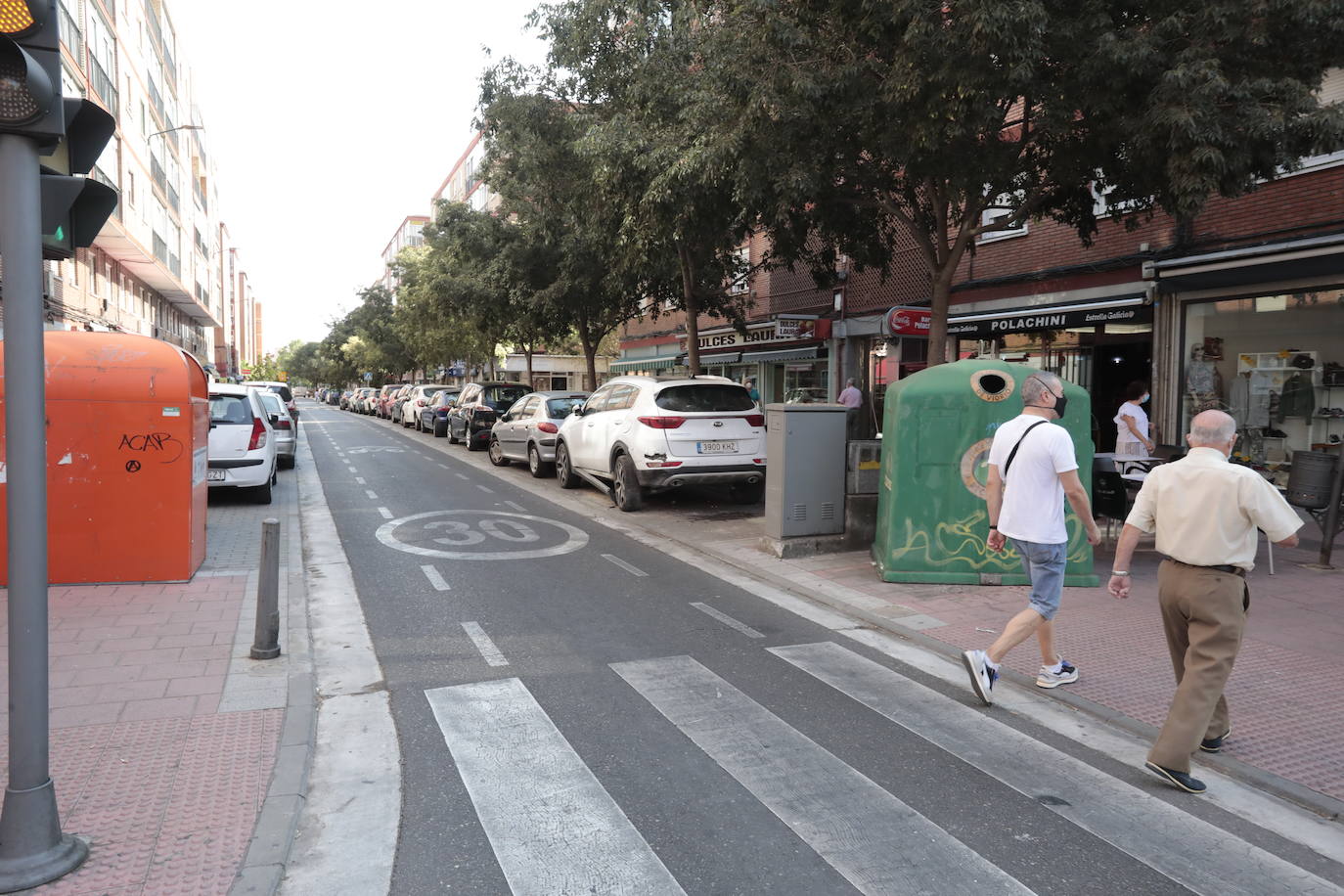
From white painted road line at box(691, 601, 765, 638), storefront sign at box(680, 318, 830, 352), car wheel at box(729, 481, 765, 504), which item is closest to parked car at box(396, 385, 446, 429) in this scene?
storefront sign at box(680, 318, 830, 352)

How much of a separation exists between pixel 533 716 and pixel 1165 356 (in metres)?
12.0

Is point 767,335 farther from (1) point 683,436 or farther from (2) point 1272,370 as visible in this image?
(2) point 1272,370

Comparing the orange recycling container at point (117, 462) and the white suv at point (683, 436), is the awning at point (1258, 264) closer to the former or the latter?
the white suv at point (683, 436)

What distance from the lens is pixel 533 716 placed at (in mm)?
4559

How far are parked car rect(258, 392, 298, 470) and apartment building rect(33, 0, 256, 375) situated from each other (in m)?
3.86

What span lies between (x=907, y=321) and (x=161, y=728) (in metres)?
15.1

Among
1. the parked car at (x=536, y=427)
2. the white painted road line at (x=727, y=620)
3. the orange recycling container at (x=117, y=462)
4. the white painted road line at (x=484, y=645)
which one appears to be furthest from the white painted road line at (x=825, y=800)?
the parked car at (x=536, y=427)

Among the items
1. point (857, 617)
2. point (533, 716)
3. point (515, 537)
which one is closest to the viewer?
point (533, 716)

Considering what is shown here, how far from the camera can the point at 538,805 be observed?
11.8 feet

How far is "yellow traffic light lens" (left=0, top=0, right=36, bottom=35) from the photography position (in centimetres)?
261

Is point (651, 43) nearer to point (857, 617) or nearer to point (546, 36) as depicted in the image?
point (546, 36)

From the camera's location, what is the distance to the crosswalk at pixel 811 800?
3107mm

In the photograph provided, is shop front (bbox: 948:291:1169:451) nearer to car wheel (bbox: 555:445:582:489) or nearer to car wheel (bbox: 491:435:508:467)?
car wheel (bbox: 555:445:582:489)

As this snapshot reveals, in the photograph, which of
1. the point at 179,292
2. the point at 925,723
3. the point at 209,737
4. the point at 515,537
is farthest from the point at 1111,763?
the point at 179,292
